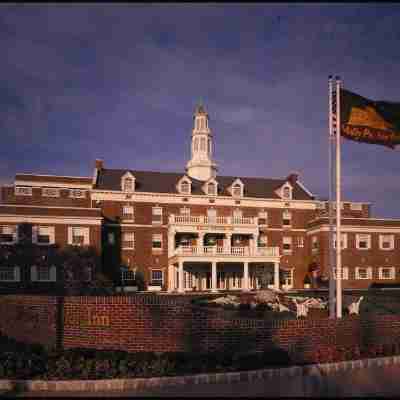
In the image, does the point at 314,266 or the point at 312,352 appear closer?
the point at 312,352

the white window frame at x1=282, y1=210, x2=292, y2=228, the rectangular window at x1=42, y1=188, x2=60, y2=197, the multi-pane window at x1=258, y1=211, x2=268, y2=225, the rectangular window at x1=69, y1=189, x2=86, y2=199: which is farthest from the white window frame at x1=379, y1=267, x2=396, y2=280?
the rectangular window at x1=42, y1=188, x2=60, y2=197

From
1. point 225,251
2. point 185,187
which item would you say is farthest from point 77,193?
point 225,251

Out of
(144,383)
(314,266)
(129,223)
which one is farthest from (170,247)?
(144,383)

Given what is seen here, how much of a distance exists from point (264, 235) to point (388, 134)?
34.9m

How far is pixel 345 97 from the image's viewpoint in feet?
52.6

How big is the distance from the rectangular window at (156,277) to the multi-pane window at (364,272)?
2099 centimetres

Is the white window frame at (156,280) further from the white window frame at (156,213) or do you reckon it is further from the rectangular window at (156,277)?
the white window frame at (156,213)

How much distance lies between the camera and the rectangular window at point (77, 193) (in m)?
49.4

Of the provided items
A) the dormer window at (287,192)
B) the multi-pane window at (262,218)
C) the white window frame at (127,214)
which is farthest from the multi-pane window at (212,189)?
the white window frame at (127,214)

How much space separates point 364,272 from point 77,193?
32.3m

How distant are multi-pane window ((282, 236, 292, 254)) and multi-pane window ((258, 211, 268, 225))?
2.95m

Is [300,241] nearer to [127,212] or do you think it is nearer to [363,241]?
[363,241]

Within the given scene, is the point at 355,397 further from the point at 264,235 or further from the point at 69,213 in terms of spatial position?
the point at 264,235

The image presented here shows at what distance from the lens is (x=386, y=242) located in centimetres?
5019
